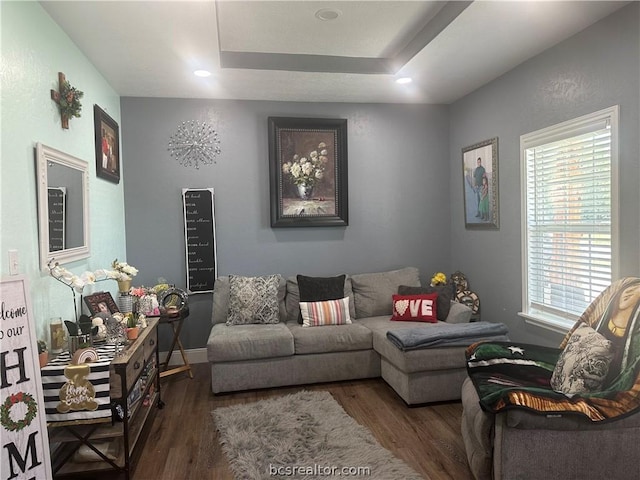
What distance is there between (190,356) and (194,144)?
214 centimetres

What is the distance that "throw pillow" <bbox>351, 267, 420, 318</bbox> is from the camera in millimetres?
4418

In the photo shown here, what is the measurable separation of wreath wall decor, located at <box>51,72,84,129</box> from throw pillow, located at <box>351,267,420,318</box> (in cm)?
285

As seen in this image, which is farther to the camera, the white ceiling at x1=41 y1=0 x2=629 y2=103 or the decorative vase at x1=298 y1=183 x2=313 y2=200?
the decorative vase at x1=298 y1=183 x2=313 y2=200

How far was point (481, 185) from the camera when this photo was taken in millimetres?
4281

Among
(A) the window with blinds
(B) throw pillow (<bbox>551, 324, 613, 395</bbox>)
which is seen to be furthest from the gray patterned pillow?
(B) throw pillow (<bbox>551, 324, 613, 395</bbox>)

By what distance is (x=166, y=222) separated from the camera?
4391 millimetres

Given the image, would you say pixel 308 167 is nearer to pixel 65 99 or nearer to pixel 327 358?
pixel 327 358

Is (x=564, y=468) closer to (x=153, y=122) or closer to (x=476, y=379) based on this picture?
(x=476, y=379)

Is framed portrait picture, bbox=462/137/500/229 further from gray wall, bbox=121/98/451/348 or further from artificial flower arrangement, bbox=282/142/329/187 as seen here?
artificial flower arrangement, bbox=282/142/329/187

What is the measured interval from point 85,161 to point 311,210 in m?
2.19

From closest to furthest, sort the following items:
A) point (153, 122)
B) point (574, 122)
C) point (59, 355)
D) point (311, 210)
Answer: point (59, 355)
point (574, 122)
point (153, 122)
point (311, 210)

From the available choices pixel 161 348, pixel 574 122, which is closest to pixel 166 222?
pixel 161 348

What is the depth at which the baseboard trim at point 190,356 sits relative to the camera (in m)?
4.43

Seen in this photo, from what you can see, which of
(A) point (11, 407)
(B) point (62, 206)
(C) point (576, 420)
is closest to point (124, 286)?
(B) point (62, 206)
